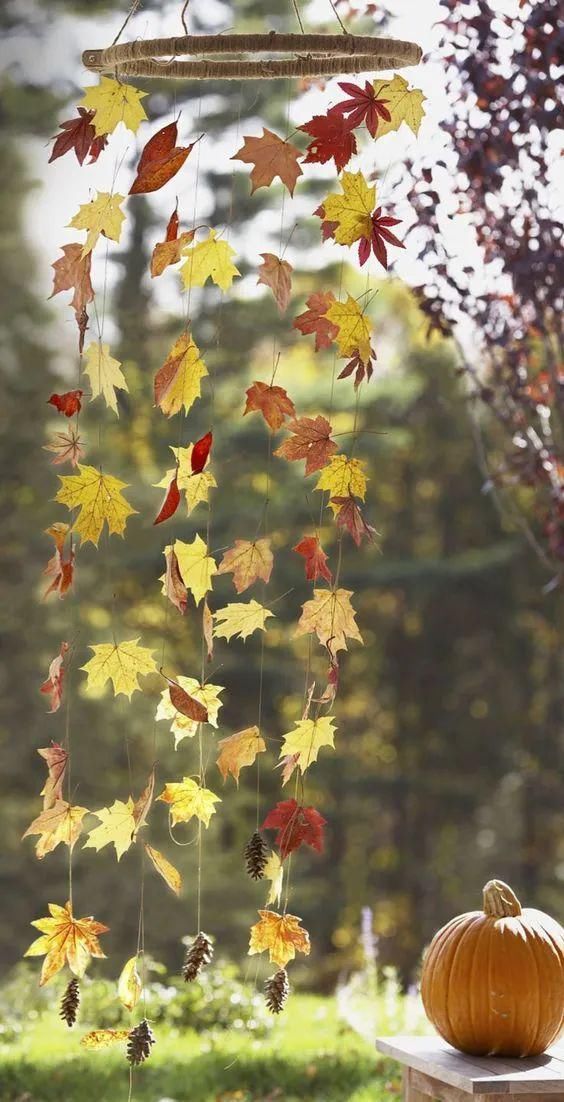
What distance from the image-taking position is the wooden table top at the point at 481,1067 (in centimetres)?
175

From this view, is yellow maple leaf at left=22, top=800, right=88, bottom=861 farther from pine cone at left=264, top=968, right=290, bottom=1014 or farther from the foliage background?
the foliage background

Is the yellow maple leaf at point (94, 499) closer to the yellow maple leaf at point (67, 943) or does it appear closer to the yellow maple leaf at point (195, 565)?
the yellow maple leaf at point (195, 565)

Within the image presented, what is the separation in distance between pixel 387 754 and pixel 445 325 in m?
7.85

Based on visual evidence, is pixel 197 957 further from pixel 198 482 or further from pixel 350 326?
pixel 350 326

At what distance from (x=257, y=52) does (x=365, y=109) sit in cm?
17

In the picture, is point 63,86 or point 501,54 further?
point 63,86

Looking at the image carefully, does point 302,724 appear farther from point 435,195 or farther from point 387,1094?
point 387,1094

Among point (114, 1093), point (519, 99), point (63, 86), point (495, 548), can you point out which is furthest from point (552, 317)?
point (495, 548)

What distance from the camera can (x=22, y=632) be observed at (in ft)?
26.3

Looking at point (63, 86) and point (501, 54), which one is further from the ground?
point (63, 86)

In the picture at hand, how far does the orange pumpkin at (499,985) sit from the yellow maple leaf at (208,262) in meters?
1.11

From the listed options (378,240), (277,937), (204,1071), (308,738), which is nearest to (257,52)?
(378,240)

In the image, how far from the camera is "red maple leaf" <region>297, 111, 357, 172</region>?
1.29 meters

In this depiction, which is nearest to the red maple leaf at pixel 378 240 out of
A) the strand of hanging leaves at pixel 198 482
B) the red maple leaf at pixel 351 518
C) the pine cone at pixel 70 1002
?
the strand of hanging leaves at pixel 198 482
